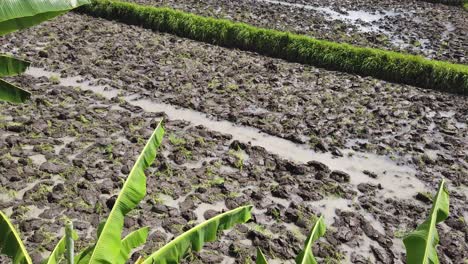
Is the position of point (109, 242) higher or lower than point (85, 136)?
higher

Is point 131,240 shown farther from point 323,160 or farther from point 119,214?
point 323,160

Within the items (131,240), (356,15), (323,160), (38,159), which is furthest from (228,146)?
(356,15)

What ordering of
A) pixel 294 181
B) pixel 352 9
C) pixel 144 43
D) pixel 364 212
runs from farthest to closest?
1. pixel 352 9
2. pixel 144 43
3. pixel 294 181
4. pixel 364 212

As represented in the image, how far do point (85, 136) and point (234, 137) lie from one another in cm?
181

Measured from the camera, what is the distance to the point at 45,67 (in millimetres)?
7215

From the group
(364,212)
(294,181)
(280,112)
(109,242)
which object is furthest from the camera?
(280,112)

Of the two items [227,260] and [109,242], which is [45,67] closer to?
[227,260]

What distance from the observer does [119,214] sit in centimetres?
225

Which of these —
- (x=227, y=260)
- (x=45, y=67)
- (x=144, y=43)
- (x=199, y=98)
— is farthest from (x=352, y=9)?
(x=227, y=260)

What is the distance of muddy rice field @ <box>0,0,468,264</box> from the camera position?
4043 mm

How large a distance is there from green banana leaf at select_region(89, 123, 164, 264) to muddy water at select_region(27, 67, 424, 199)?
120 inches

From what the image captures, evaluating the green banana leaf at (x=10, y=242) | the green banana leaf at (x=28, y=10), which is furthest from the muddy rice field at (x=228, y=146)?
the green banana leaf at (x=28, y=10)

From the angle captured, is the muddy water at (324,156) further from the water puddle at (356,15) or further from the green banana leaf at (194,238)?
→ the water puddle at (356,15)

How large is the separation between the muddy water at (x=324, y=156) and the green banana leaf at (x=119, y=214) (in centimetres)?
305
